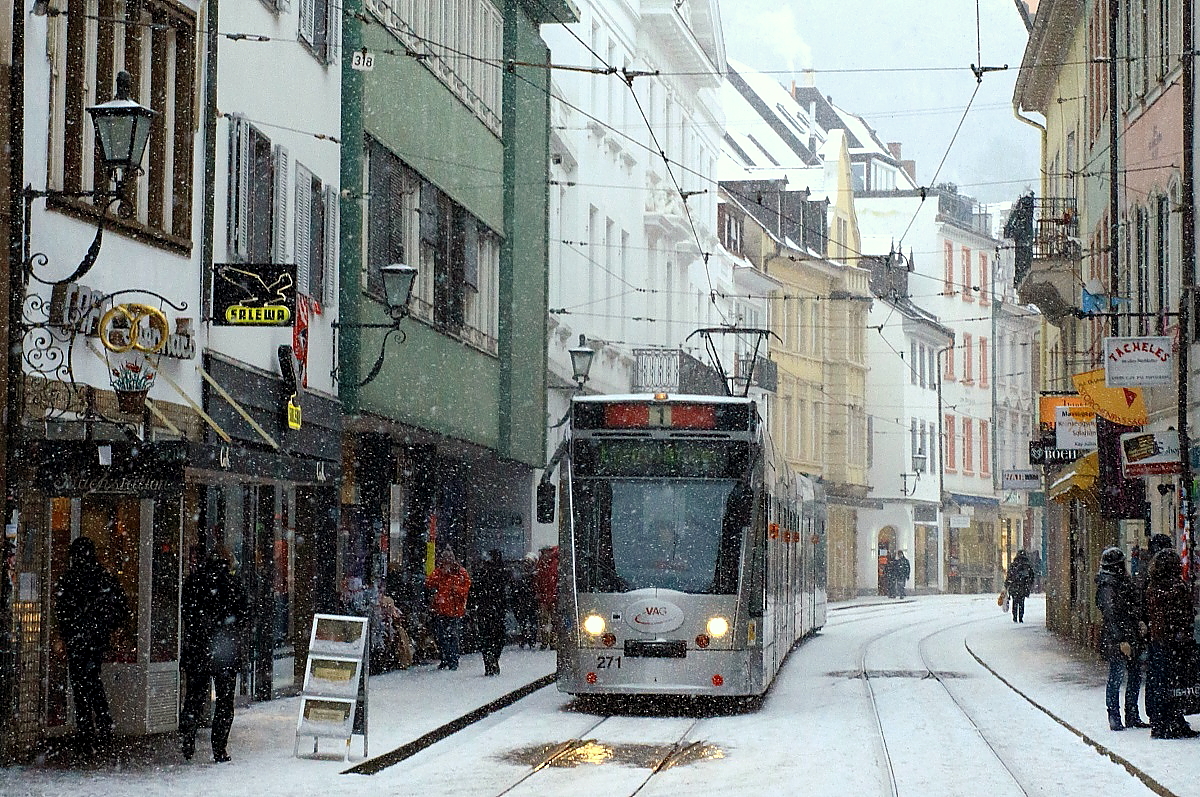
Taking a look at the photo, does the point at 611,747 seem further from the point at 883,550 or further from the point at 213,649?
the point at 883,550

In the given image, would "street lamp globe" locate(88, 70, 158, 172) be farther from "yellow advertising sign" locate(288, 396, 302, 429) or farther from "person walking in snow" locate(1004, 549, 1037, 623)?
"person walking in snow" locate(1004, 549, 1037, 623)

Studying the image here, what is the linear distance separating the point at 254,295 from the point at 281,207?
308cm

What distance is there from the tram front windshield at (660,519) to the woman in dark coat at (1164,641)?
13.8 ft

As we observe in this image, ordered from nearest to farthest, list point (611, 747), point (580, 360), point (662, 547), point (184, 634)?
point (184, 634) → point (611, 747) → point (662, 547) → point (580, 360)

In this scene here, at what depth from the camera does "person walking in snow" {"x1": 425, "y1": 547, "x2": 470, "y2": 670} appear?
2573cm

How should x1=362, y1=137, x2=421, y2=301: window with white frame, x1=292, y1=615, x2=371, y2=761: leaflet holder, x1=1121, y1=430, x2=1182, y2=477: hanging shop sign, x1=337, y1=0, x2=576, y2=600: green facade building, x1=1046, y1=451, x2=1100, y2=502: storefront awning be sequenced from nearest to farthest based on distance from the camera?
x1=292, y1=615, x2=371, y2=761: leaflet holder → x1=1121, y1=430, x2=1182, y2=477: hanging shop sign → x1=337, y1=0, x2=576, y2=600: green facade building → x1=362, y1=137, x2=421, y2=301: window with white frame → x1=1046, y1=451, x2=1100, y2=502: storefront awning

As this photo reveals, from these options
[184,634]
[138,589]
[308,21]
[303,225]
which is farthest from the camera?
[308,21]

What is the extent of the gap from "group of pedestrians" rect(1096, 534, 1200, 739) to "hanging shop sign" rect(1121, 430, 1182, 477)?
6317mm

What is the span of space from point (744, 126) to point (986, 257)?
41.5ft

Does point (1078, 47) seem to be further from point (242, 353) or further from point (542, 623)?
point (242, 353)

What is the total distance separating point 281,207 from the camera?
69.9 feet

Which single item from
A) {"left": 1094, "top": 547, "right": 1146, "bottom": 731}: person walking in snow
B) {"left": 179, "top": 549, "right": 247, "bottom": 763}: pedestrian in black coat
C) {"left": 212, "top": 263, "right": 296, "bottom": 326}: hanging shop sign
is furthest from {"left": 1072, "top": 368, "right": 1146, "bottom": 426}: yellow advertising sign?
{"left": 179, "top": 549, "right": 247, "bottom": 763}: pedestrian in black coat

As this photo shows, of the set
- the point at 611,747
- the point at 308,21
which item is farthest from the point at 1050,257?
the point at 611,747

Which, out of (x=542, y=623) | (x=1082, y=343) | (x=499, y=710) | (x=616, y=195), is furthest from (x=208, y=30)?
(x=616, y=195)
